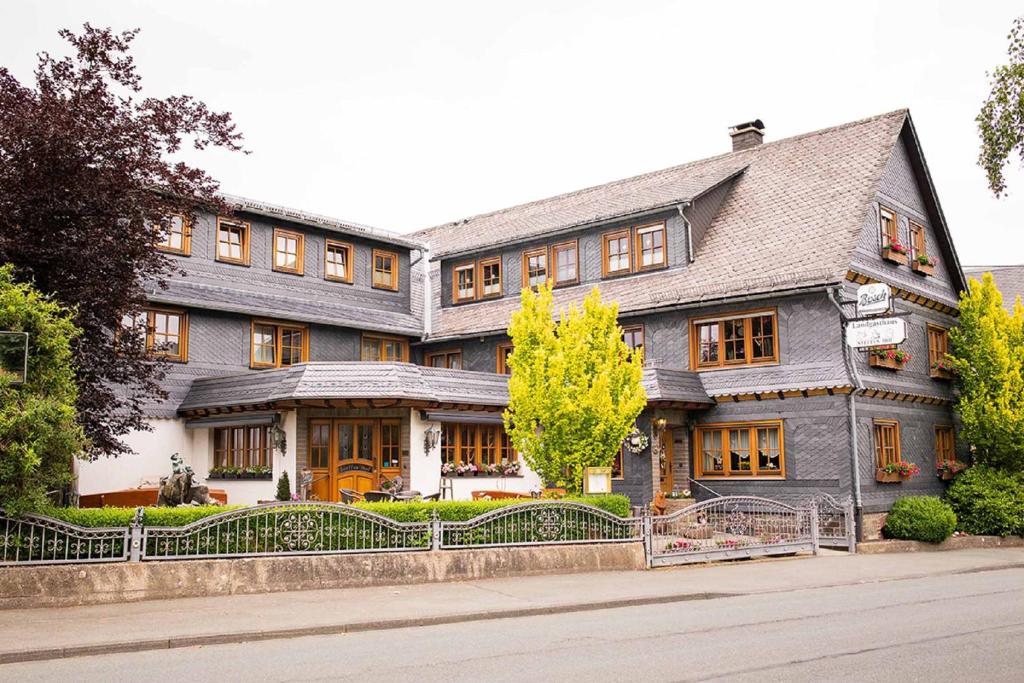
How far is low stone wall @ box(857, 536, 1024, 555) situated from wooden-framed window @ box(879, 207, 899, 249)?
296 inches

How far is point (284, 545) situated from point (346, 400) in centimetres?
854

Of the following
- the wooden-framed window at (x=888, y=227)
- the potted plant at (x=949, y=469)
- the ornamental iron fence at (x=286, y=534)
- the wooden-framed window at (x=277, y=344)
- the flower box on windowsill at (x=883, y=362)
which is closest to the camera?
the ornamental iron fence at (x=286, y=534)

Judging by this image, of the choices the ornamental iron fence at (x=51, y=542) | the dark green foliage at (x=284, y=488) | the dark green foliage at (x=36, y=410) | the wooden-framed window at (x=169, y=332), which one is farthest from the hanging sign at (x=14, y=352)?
the wooden-framed window at (x=169, y=332)

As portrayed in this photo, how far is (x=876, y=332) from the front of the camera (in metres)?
22.0

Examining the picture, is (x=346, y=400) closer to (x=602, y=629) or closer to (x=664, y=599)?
(x=664, y=599)

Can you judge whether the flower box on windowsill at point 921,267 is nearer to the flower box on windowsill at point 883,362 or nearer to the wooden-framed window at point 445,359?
the flower box on windowsill at point 883,362

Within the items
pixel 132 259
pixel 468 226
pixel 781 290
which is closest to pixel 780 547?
pixel 781 290

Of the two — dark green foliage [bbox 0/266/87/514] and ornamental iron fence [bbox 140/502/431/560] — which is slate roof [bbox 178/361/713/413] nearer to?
ornamental iron fence [bbox 140/502/431/560]

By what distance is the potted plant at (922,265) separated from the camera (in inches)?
1047

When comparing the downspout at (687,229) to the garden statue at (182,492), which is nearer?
the garden statue at (182,492)

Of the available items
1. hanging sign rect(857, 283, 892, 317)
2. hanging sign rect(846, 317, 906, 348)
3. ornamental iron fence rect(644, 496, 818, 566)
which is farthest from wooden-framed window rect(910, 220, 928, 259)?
ornamental iron fence rect(644, 496, 818, 566)

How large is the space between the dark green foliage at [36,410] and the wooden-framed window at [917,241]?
2190 centimetres

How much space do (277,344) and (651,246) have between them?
10840mm

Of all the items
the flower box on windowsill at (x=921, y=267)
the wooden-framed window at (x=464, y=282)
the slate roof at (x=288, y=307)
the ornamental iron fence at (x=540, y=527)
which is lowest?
the ornamental iron fence at (x=540, y=527)
